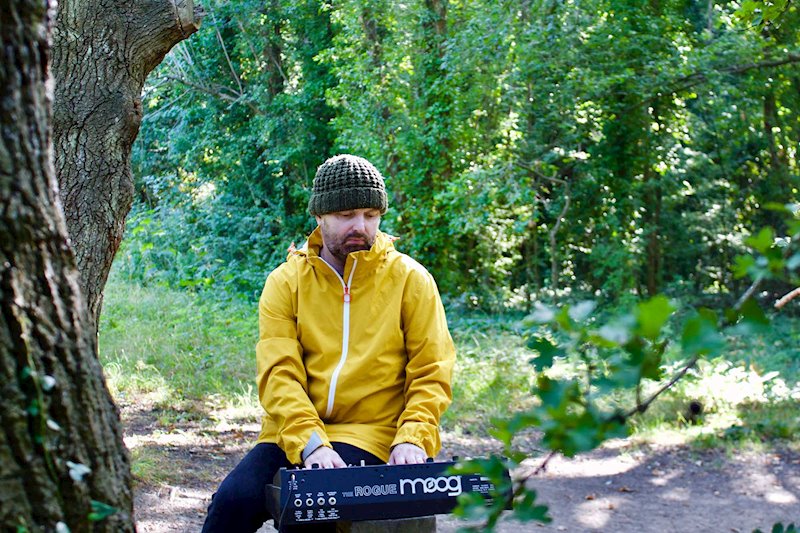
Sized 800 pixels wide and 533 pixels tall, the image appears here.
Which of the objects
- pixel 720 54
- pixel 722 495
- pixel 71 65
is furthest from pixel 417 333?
pixel 720 54

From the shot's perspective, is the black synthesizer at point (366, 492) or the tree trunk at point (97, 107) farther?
the tree trunk at point (97, 107)

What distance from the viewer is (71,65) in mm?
4066

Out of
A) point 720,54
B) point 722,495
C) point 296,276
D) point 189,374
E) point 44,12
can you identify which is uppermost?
point 720,54

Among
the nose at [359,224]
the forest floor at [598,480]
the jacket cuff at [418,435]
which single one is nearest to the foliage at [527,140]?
the forest floor at [598,480]

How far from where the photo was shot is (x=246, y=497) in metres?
3.22

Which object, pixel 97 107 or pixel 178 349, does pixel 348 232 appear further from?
pixel 178 349

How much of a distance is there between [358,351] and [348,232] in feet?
1.45

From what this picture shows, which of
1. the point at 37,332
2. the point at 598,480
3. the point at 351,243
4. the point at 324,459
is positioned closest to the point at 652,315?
the point at 37,332

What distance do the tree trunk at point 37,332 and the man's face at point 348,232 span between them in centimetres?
189

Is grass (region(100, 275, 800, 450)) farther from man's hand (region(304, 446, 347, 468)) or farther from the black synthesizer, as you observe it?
the black synthesizer

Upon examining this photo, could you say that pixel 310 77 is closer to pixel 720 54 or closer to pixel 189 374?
pixel 720 54

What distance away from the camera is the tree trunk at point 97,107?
4.05 meters

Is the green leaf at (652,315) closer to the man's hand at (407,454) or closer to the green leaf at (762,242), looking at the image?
the green leaf at (762,242)

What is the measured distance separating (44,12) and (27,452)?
0.72 metres
